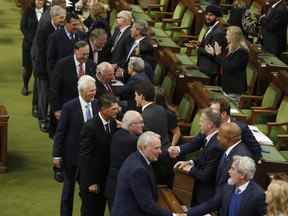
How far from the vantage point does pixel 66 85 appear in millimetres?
7594

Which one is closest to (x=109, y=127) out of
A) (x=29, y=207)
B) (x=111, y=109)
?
(x=111, y=109)

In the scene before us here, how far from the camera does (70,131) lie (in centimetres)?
660

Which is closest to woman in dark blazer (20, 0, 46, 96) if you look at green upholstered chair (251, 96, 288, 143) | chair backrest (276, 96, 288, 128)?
green upholstered chair (251, 96, 288, 143)

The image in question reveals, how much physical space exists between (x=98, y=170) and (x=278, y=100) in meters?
2.53

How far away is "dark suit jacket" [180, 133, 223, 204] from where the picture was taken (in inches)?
228

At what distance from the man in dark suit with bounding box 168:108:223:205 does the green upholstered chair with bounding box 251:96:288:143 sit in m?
1.48

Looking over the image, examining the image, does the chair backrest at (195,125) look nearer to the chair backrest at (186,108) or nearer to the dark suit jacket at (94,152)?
the chair backrest at (186,108)

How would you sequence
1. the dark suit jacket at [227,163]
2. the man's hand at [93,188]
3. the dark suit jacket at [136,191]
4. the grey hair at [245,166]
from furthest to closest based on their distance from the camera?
the man's hand at [93,188]
the dark suit jacket at [227,163]
the dark suit jacket at [136,191]
the grey hair at [245,166]

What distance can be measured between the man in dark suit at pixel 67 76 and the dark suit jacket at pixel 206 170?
186 centimetres

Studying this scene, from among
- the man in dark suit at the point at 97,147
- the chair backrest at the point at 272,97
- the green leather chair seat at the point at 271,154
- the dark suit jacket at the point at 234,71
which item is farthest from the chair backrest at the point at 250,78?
the man in dark suit at the point at 97,147

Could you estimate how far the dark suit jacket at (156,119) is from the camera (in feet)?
21.0

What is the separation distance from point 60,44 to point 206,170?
2889 mm

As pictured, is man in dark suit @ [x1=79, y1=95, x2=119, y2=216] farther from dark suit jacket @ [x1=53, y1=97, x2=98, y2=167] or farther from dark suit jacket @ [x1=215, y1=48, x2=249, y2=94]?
dark suit jacket @ [x1=215, y1=48, x2=249, y2=94]

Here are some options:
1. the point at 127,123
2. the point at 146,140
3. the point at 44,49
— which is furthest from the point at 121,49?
the point at 146,140
